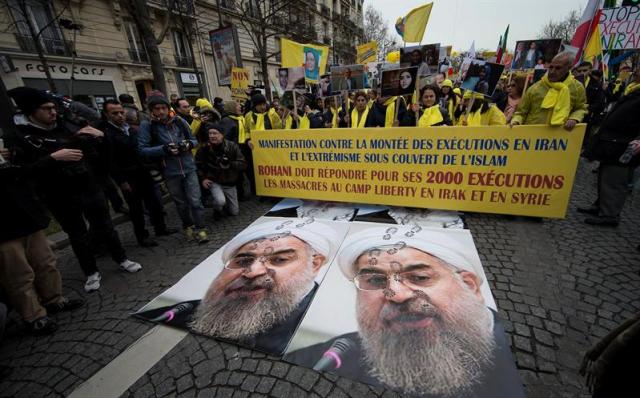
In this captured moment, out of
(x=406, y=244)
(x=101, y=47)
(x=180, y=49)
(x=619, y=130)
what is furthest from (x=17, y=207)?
(x=180, y=49)

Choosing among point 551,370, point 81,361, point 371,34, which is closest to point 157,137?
point 81,361

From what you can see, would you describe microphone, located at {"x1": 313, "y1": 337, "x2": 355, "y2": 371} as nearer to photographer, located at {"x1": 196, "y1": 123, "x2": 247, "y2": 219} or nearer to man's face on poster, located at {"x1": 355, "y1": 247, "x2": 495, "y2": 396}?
man's face on poster, located at {"x1": 355, "y1": 247, "x2": 495, "y2": 396}

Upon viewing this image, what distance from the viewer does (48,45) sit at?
1366 cm

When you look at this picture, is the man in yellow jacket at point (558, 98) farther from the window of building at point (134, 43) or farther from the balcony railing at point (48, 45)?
the window of building at point (134, 43)

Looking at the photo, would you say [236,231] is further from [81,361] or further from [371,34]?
[371,34]

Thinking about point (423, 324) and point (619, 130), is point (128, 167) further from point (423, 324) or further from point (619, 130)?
point (619, 130)

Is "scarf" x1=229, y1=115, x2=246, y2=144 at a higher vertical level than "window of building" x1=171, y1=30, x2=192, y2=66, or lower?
lower

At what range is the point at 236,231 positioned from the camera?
405 cm

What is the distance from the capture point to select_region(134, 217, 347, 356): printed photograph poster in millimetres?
2186

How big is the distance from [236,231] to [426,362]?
123 inches

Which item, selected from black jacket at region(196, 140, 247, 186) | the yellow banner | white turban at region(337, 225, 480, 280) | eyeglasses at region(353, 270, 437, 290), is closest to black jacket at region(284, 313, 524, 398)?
eyeglasses at region(353, 270, 437, 290)

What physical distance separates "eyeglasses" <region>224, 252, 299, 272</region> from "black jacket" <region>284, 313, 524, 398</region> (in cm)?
109

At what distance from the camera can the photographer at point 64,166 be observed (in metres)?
2.33

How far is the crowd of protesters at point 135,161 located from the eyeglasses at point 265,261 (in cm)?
101
